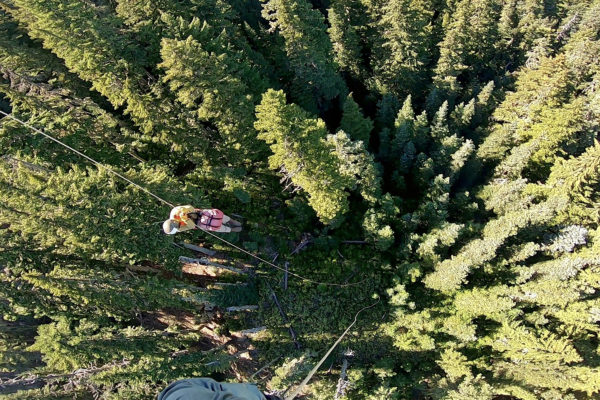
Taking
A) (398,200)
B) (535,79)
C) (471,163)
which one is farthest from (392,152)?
(535,79)

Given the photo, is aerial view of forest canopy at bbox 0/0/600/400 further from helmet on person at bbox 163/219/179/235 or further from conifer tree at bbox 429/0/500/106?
helmet on person at bbox 163/219/179/235

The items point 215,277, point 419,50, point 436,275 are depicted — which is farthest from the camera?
point 419,50

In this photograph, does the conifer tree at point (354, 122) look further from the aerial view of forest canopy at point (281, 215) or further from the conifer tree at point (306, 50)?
the conifer tree at point (306, 50)

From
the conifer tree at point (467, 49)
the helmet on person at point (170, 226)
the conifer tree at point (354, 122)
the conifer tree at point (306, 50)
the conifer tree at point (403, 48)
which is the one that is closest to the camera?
the helmet on person at point (170, 226)

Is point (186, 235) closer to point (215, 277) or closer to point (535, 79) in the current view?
point (215, 277)

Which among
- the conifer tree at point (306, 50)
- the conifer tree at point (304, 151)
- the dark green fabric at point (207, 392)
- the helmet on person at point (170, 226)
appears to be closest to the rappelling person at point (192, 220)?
the helmet on person at point (170, 226)

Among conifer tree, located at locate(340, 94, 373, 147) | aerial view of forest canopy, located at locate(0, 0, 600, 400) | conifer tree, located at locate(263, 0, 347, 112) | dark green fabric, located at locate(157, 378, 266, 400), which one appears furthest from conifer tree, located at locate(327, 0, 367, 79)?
dark green fabric, located at locate(157, 378, 266, 400)
